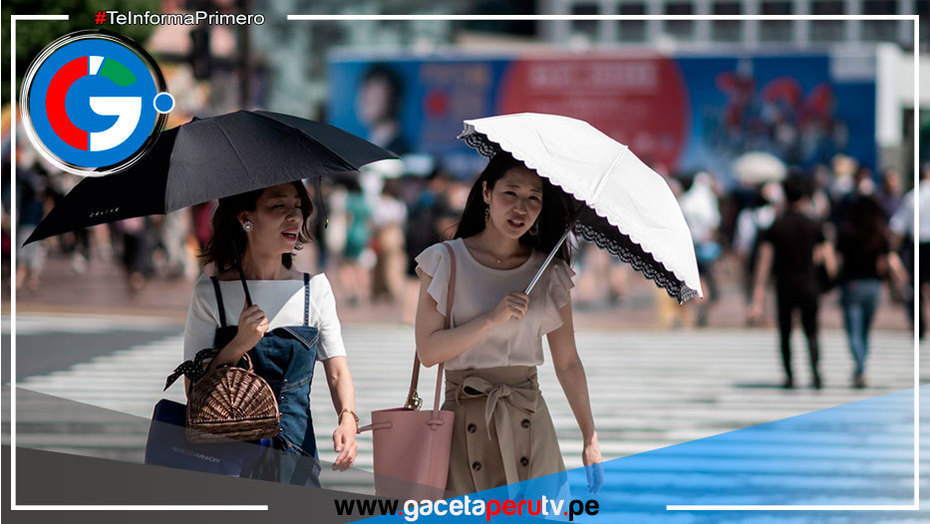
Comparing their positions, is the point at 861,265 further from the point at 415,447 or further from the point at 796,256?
the point at 415,447

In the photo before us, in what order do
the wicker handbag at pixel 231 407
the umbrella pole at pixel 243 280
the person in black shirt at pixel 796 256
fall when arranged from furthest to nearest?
the person in black shirt at pixel 796 256 < the umbrella pole at pixel 243 280 < the wicker handbag at pixel 231 407

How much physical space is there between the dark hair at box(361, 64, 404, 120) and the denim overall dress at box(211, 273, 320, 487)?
27.1 m

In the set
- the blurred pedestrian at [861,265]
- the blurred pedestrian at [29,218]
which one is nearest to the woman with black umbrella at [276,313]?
the blurred pedestrian at [861,265]

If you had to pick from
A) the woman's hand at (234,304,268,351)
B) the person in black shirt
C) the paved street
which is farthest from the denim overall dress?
the person in black shirt

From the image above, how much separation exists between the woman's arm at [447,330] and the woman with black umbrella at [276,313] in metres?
0.34

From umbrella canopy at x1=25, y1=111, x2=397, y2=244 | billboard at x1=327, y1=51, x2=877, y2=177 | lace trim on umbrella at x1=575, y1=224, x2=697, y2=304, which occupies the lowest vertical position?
lace trim on umbrella at x1=575, y1=224, x2=697, y2=304

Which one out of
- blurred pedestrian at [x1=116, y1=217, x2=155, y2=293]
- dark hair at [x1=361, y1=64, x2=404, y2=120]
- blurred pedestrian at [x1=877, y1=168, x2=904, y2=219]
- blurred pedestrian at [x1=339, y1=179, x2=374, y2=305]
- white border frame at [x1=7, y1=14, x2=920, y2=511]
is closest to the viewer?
white border frame at [x1=7, y1=14, x2=920, y2=511]

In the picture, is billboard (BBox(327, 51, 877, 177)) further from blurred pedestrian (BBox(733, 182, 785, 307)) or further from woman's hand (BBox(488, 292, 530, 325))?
woman's hand (BBox(488, 292, 530, 325))

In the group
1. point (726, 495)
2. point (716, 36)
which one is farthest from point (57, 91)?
point (716, 36)

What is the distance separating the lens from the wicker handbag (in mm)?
3928

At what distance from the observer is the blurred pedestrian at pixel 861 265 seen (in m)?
11.7

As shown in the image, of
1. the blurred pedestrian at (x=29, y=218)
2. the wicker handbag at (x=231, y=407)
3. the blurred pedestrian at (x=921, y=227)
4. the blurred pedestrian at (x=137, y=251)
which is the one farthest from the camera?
the blurred pedestrian at (x=137, y=251)

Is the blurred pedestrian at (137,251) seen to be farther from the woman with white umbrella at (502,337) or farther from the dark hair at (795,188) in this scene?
the woman with white umbrella at (502,337)

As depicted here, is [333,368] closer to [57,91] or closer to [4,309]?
[57,91]
